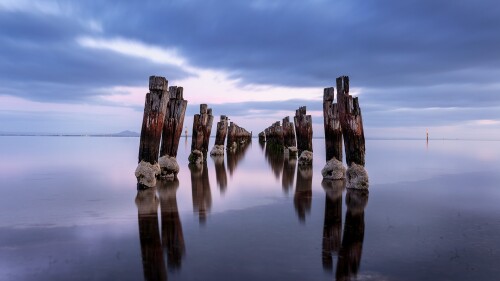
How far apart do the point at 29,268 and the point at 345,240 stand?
11.5 feet

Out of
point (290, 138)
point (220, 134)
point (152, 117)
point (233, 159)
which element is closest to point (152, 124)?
point (152, 117)

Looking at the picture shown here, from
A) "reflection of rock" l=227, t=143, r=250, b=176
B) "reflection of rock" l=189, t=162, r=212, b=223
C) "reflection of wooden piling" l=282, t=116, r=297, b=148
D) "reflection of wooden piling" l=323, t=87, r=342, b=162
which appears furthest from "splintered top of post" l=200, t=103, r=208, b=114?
"reflection of wooden piling" l=282, t=116, r=297, b=148

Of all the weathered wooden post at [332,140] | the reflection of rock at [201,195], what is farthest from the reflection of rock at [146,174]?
the weathered wooden post at [332,140]

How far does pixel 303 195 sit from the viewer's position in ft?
27.7

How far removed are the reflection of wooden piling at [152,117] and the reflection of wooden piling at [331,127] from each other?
4.92 metres

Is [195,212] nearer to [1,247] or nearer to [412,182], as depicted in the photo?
[1,247]

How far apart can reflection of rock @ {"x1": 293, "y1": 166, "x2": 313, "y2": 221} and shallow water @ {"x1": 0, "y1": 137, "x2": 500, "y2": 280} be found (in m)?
0.05

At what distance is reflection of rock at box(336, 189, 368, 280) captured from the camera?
365 centimetres

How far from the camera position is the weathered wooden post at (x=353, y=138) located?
9.12m

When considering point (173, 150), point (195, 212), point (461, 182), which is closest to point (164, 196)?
point (195, 212)

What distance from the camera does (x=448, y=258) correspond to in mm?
4016

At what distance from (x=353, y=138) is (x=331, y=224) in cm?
408

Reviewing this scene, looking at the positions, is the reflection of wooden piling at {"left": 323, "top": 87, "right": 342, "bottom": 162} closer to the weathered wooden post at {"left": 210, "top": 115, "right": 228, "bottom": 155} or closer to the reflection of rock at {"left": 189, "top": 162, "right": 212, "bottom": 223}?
the reflection of rock at {"left": 189, "top": 162, "right": 212, "bottom": 223}

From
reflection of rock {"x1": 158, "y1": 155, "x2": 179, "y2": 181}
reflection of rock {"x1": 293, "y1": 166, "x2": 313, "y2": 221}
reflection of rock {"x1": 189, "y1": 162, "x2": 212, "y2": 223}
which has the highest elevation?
reflection of rock {"x1": 158, "y1": 155, "x2": 179, "y2": 181}
